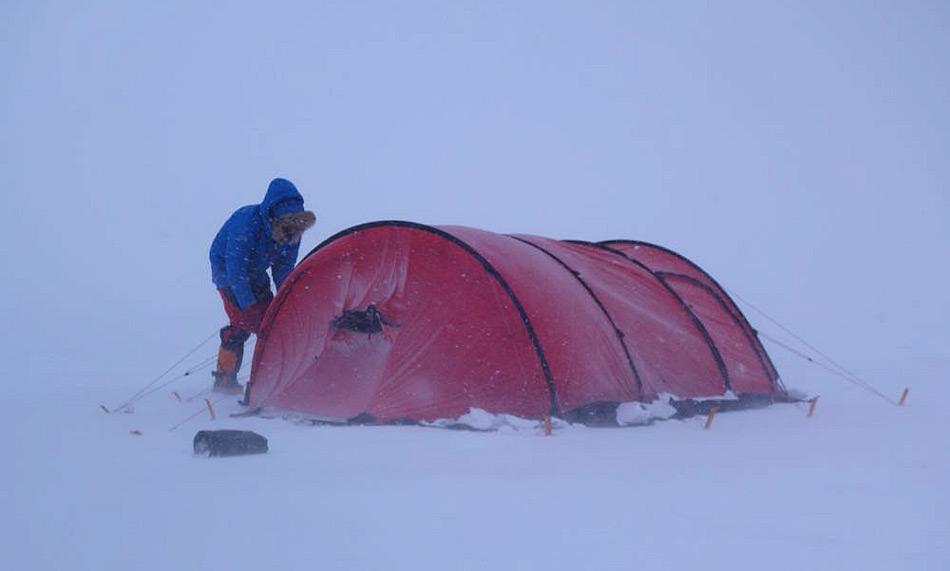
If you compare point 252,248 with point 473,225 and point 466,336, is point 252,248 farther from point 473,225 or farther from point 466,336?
point 473,225

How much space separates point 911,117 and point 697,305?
6383 cm

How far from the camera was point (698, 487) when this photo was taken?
4.01 m

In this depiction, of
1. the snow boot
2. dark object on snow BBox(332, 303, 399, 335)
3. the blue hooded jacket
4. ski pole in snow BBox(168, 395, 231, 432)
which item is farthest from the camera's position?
the snow boot

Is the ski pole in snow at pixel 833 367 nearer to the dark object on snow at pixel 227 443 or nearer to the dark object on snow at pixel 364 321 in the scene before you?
the dark object on snow at pixel 364 321

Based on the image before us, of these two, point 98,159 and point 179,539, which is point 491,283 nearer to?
point 179,539

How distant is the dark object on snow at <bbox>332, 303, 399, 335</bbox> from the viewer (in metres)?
5.58

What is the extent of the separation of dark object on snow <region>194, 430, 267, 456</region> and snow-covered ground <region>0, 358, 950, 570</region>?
9 centimetres

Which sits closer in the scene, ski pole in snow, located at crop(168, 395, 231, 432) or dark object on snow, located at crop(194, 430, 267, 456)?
dark object on snow, located at crop(194, 430, 267, 456)

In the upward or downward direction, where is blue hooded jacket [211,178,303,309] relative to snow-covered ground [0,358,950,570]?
upward

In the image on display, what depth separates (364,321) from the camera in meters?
5.61

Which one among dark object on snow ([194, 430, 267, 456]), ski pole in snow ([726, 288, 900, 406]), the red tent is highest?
the red tent

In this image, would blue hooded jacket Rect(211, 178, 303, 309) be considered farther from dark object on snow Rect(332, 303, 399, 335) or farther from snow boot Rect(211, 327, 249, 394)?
dark object on snow Rect(332, 303, 399, 335)

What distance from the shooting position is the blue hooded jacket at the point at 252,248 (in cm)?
624

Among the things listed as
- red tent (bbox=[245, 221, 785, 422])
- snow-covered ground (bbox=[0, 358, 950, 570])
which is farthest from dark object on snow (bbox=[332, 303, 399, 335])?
snow-covered ground (bbox=[0, 358, 950, 570])
